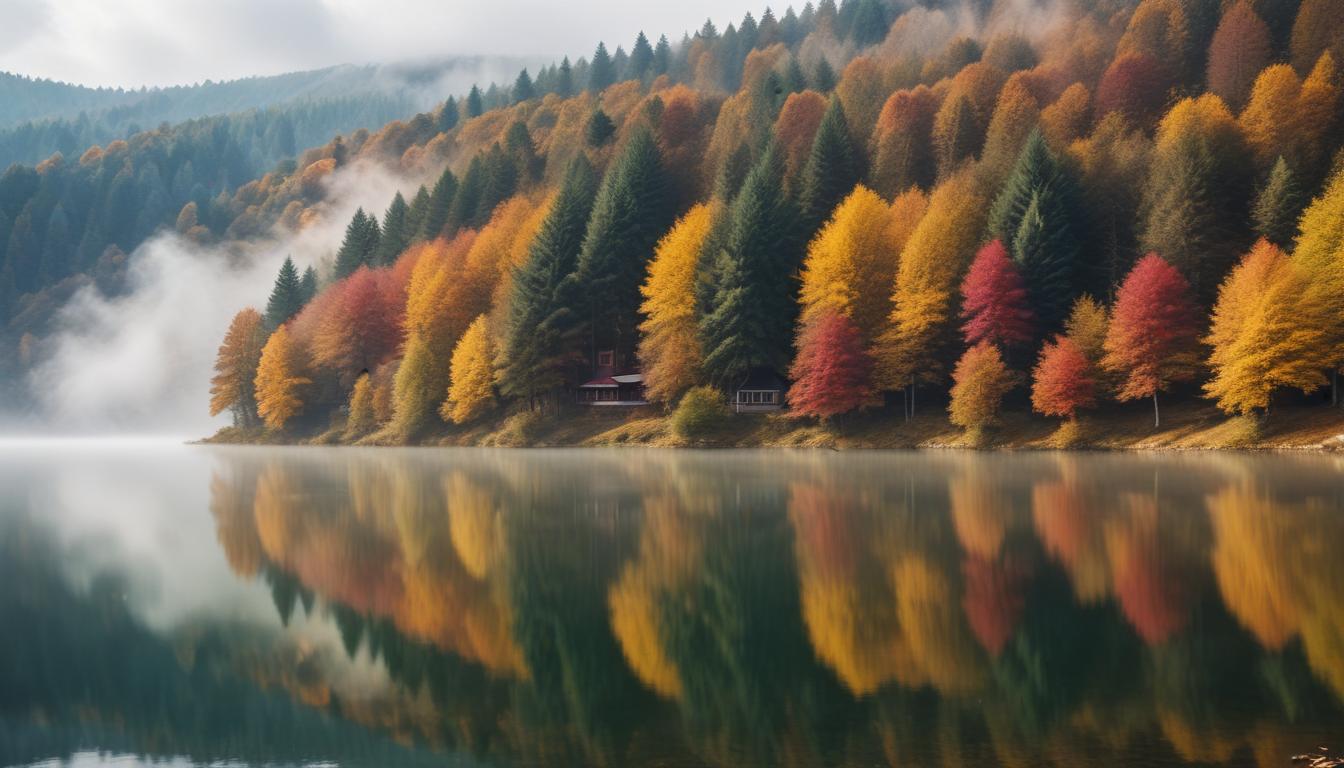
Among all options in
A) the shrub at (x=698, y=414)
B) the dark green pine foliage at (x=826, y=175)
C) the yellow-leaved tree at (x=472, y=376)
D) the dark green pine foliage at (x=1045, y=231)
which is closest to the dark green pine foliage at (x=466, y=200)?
the yellow-leaved tree at (x=472, y=376)

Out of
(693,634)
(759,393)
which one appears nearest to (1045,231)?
(759,393)

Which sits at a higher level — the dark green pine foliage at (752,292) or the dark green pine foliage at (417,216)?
the dark green pine foliage at (417,216)

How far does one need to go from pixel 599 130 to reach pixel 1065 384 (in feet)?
233

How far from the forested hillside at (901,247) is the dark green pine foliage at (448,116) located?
4754 centimetres

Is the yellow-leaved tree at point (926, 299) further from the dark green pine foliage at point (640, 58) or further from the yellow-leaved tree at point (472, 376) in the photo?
the dark green pine foliage at point (640, 58)

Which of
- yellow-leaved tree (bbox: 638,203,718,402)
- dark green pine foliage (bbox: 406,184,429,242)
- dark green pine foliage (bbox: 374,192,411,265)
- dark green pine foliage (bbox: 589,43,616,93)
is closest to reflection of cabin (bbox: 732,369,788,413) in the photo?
yellow-leaved tree (bbox: 638,203,718,402)

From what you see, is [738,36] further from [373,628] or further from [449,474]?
[373,628]

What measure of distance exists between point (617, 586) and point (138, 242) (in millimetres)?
202474

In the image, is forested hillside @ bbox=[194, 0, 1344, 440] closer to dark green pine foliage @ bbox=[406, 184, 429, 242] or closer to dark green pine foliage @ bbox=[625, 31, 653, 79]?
dark green pine foliage @ bbox=[406, 184, 429, 242]

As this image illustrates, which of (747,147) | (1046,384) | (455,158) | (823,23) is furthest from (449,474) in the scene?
(823,23)

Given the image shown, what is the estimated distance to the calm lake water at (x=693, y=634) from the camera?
1121 centimetres

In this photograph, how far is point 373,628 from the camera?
16328mm

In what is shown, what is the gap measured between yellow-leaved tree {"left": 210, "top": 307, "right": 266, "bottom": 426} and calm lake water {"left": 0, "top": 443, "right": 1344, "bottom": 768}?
78.8 meters

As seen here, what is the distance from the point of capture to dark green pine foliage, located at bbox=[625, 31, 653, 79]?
170 m
